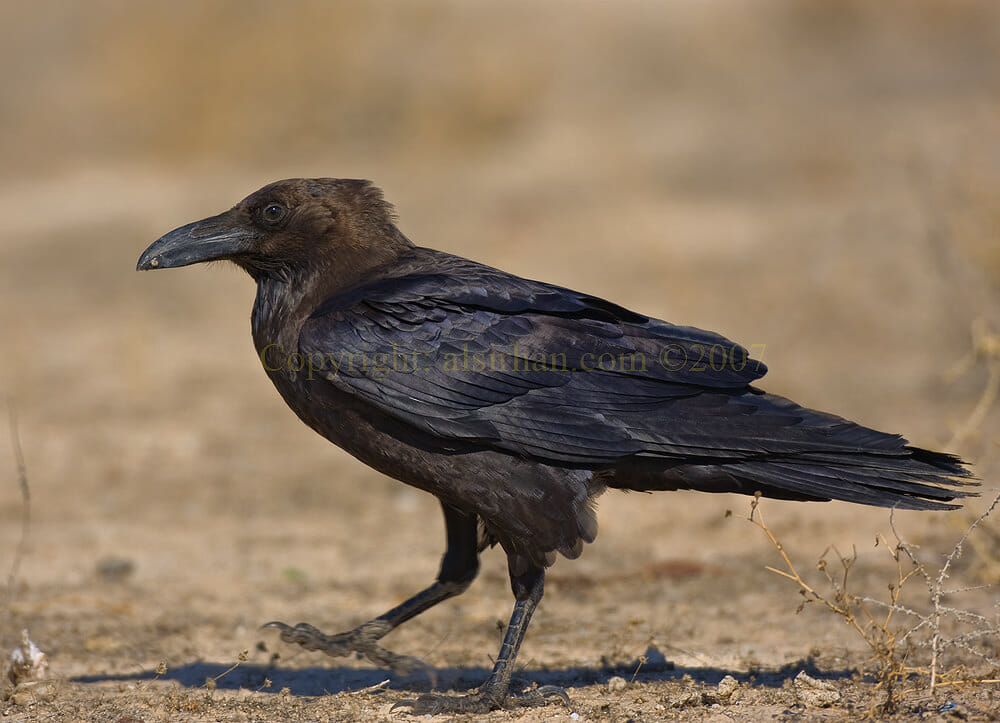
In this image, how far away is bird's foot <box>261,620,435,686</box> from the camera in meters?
4.62

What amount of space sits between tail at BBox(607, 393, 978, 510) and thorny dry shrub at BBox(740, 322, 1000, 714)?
6.1 inches

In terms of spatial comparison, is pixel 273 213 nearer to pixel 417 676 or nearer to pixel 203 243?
pixel 203 243

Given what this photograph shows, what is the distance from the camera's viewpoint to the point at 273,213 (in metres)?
4.82

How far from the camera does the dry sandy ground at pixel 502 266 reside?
17.2 feet

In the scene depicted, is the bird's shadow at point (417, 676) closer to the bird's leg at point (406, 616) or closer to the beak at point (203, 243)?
the bird's leg at point (406, 616)

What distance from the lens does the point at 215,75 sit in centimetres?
1612

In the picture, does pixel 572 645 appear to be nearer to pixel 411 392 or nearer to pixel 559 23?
pixel 411 392

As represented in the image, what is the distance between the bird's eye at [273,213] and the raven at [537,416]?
479 millimetres

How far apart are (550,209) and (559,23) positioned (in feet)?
15.4

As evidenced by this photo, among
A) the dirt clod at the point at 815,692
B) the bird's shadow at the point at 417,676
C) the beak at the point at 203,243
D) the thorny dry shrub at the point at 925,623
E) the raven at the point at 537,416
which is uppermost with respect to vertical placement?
the beak at the point at 203,243

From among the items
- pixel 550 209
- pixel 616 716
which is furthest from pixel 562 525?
pixel 550 209

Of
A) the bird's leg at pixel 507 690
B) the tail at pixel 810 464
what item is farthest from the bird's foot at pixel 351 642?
the tail at pixel 810 464

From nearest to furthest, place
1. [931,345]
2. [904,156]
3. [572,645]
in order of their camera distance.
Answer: [572,645] < [931,345] < [904,156]

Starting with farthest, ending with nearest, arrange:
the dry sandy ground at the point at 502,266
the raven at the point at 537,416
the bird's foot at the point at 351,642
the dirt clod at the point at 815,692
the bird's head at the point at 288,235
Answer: the dry sandy ground at the point at 502,266
the bird's head at the point at 288,235
the bird's foot at the point at 351,642
the raven at the point at 537,416
the dirt clod at the point at 815,692
